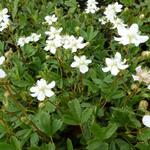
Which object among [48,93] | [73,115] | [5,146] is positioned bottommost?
[5,146]

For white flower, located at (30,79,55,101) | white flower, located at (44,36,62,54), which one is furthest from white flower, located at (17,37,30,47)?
white flower, located at (30,79,55,101)

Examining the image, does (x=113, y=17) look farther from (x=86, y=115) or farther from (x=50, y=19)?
(x=86, y=115)

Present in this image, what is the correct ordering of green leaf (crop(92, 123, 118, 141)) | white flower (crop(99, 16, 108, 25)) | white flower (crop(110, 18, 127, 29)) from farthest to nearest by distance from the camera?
white flower (crop(99, 16, 108, 25)) < white flower (crop(110, 18, 127, 29)) < green leaf (crop(92, 123, 118, 141))

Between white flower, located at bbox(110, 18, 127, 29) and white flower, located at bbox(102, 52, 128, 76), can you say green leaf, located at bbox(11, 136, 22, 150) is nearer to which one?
white flower, located at bbox(102, 52, 128, 76)

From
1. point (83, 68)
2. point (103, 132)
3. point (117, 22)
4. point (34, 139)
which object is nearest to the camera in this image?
point (103, 132)

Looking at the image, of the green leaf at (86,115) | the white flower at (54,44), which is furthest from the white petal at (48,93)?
the white flower at (54,44)

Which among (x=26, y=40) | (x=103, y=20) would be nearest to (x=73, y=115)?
(x=26, y=40)

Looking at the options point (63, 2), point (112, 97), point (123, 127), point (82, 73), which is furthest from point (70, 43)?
point (63, 2)

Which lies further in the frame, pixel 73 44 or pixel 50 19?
pixel 50 19

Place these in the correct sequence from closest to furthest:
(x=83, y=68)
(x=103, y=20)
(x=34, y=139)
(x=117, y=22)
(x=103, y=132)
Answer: (x=103, y=132) < (x=34, y=139) < (x=83, y=68) < (x=117, y=22) < (x=103, y=20)

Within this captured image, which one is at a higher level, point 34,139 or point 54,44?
point 54,44
